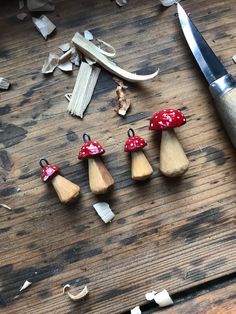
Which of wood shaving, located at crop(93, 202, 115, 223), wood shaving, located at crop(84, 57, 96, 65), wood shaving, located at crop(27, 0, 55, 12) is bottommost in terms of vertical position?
Result: wood shaving, located at crop(93, 202, 115, 223)

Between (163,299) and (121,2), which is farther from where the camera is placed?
(121,2)

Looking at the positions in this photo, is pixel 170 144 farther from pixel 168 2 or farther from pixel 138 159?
pixel 168 2

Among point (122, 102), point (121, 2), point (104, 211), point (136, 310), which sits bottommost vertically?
point (136, 310)

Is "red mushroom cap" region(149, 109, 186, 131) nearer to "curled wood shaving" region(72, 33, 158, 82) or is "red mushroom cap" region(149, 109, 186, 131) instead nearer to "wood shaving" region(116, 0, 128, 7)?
"curled wood shaving" region(72, 33, 158, 82)

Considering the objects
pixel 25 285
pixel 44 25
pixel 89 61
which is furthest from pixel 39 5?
pixel 25 285

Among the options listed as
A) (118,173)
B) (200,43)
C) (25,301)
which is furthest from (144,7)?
(25,301)

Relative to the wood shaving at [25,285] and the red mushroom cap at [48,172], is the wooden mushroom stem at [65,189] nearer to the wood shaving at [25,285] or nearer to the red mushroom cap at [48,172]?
the red mushroom cap at [48,172]

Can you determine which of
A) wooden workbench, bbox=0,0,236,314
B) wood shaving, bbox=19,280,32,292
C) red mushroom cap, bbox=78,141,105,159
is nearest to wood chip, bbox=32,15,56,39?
wooden workbench, bbox=0,0,236,314
